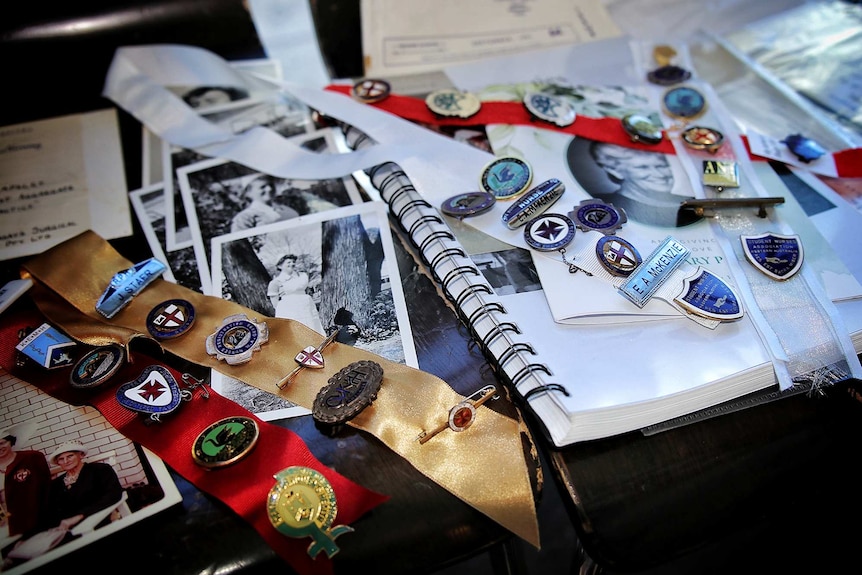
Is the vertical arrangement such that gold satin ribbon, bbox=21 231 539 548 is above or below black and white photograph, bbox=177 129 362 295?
below

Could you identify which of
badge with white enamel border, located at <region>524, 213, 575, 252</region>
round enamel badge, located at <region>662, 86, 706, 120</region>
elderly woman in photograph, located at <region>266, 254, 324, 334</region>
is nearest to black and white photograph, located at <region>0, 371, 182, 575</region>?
elderly woman in photograph, located at <region>266, 254, 324, 334</region>

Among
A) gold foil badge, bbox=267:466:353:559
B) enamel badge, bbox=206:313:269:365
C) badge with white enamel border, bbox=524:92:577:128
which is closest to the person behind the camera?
gold foil badge, bbox=267:466:353:559

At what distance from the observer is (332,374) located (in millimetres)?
664

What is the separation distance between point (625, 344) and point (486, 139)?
392 mm

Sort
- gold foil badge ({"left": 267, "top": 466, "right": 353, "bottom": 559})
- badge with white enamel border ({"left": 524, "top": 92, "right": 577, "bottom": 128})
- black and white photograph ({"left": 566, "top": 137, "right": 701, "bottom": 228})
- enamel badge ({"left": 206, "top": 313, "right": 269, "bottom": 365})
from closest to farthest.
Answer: gold foil badge ({"left": 267, "top": 466, "right": 353, "bottom": 559}) < enamel badge ({"left": 206, "top": 313, "right": 269, "bottom": 365}) < black and white photograph ({"left": 566, "top": 137, "right": 701, "bottom": 228}) < badge with white enamel border ({"left": 524, "top": 92, "right": 577, "bottom": 128})

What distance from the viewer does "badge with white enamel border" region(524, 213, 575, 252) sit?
28.1 inches

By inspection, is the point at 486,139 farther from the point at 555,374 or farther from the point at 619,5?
the point at 619,5

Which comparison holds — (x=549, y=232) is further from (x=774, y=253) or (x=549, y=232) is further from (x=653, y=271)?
(x=774, y=253)

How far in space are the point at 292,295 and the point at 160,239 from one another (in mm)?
226

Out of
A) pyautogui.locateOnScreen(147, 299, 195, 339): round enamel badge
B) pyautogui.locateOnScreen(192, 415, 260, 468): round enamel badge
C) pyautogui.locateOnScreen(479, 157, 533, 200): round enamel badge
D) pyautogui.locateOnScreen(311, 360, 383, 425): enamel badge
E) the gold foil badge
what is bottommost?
the gold foil badge

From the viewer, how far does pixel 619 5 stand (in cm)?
121

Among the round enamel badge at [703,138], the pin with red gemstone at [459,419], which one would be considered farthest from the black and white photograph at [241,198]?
the round enamel badge at [703,138]

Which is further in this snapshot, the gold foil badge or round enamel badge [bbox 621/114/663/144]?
round enamel badge [bbox 621/114/663/144]

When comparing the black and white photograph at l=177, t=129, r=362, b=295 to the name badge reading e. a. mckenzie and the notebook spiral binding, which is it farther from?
the name badge reading e. a. mckenzie
